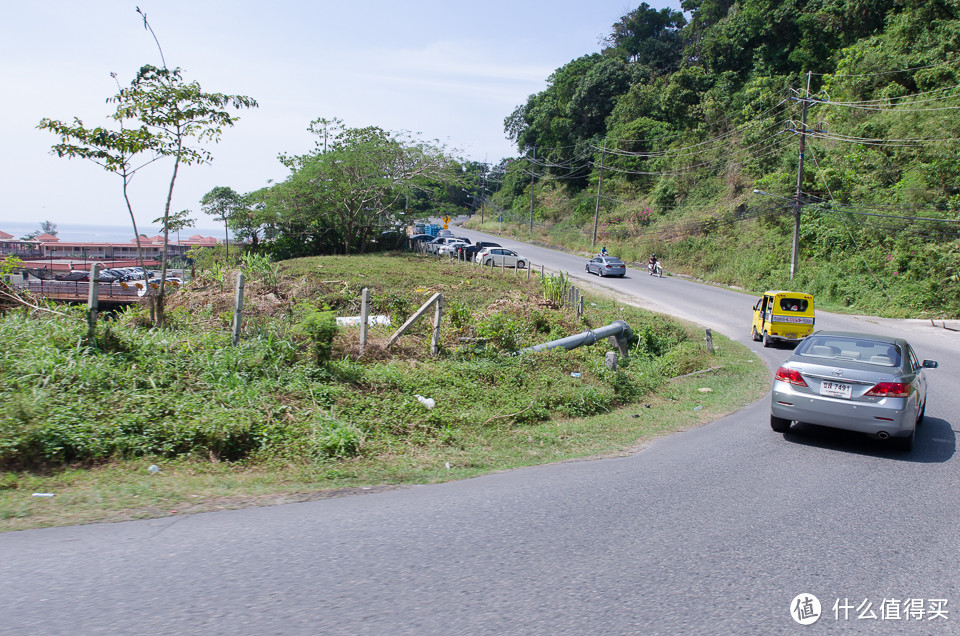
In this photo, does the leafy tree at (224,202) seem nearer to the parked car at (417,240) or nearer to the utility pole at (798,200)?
the parked car at (417,240)

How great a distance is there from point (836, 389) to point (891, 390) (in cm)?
59

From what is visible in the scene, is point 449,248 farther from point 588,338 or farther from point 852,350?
point 852,350

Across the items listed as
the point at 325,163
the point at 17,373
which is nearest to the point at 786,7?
the point at 325,163

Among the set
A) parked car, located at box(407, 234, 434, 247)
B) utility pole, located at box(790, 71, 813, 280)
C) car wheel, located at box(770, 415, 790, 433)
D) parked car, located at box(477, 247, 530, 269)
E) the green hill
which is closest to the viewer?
car wheel, located at box(770, 415, 790, 433)

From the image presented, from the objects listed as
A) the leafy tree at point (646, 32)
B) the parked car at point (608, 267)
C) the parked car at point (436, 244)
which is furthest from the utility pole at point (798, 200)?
the leafy tree at point (646, 32)

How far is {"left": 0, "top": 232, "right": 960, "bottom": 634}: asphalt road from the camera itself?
363 centimetres

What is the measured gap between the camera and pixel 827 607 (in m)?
3.88

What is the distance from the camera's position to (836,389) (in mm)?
7836

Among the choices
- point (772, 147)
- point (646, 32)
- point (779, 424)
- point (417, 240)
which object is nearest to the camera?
point (779, 424)

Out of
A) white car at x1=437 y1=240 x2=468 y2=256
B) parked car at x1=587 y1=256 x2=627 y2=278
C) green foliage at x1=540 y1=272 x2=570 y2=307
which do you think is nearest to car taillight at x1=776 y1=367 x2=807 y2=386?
green foliage at x1=540 y1=272 x2=570 y2=307

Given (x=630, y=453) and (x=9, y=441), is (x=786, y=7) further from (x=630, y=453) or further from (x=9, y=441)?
(x=9, y=441)

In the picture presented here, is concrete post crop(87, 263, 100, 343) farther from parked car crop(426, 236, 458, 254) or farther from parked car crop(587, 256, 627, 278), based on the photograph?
parked car crop(426, 236, 458, 254)

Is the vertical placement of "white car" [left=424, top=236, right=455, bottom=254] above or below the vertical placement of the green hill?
below

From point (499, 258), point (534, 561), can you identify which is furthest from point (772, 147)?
point (534, 561)
